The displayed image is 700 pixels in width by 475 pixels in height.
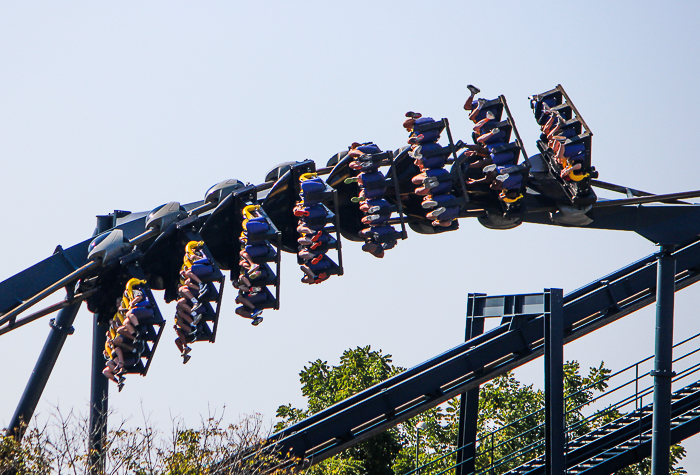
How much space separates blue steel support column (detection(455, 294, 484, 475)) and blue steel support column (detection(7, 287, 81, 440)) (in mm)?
5609

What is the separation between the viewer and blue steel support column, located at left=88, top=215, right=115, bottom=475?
11.2 metres

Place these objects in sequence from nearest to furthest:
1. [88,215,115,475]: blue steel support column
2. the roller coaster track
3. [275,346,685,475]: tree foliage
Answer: [88,215,115,475]: blue steel support column → the roller coaster track → [275,346,685,475]: tree foliage

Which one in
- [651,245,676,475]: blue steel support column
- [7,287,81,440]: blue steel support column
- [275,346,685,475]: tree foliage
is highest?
[275,346,685,475]: tree foliage

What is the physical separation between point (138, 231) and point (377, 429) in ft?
13.5

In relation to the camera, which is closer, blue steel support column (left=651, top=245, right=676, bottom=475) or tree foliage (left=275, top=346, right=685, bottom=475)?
blue steel support column (left=651, top=245, right=676, bottom=475)

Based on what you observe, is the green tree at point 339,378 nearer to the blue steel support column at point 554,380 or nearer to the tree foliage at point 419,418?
the tree foliage at point 419,418

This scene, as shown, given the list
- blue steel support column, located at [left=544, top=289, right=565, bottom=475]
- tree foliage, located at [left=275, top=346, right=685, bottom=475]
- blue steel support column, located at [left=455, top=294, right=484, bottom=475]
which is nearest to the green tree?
tree foliage, located at [left=275, top=346, right=685, bottom=475]

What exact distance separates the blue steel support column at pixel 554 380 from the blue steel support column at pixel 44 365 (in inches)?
239

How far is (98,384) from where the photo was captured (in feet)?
39.2

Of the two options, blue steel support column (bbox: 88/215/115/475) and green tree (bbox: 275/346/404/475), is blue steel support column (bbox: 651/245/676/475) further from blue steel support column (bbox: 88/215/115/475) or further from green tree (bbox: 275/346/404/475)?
green tree (bbox: 275/346/404/475)

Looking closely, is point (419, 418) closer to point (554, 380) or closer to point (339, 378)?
point (339, 378)

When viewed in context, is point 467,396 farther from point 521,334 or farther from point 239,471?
point 239,471

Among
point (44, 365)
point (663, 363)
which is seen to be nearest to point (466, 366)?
point (663, 363)

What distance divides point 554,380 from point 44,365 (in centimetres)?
654
